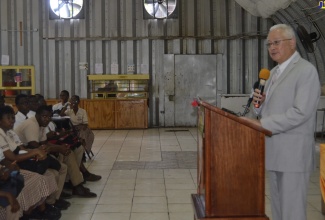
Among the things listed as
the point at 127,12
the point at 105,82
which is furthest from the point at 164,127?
the point at 127,12

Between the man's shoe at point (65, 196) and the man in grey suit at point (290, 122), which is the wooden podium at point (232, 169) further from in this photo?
the man's shoe at point (65, 196)

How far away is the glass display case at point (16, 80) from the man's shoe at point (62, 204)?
8769 millimetres

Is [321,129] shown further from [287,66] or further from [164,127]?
[287,66]

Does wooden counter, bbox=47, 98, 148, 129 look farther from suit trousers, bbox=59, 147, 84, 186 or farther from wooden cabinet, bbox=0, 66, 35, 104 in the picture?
suit trousers, bbox=59, 147, 84, 186

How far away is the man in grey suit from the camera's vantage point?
2447 millimetres

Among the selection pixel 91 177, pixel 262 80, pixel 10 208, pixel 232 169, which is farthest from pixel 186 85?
pixel 232 169

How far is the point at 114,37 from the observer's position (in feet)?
42.5

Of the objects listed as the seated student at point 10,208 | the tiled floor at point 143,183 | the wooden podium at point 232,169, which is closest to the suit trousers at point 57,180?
the tiled floor at point 143,183

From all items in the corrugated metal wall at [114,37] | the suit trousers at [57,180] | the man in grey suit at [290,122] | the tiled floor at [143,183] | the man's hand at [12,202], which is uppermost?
the corrugated metal wall at [114,37]

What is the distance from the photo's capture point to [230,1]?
13023mm

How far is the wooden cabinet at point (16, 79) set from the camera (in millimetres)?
12781

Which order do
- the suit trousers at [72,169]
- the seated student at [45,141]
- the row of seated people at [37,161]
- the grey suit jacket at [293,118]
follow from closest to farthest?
the grey suit jacket at [293,118]
the row of seated people at [37,161]
the seated student at [45,141]
the suit trousers at [72,169]

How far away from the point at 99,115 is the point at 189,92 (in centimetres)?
291

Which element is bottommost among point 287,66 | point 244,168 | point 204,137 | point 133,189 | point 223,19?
point 133,189
